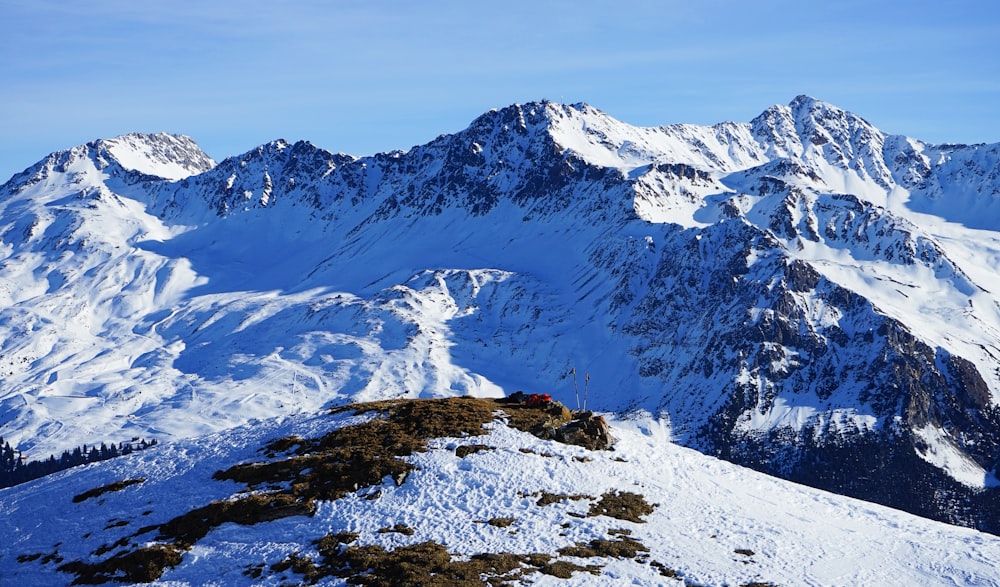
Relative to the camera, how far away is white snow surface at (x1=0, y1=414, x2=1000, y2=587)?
165 ft

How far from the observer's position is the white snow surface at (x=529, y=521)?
5031 cm

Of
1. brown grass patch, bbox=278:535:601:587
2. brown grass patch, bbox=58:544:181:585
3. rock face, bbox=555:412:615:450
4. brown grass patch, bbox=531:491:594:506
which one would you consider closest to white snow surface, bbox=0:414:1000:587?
brown grass patch, bbox=531:491:594:506

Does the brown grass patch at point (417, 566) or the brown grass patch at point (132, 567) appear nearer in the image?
the brown grass patch at point (417, 566)

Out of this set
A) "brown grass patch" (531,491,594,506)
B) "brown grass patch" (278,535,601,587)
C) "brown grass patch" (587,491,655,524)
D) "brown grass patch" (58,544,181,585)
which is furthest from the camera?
"brown grass patch" (531,491,594,506)

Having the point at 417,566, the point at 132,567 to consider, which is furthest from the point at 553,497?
the point at 132,567

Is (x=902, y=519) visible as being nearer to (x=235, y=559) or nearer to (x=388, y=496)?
(x=388, y=496)

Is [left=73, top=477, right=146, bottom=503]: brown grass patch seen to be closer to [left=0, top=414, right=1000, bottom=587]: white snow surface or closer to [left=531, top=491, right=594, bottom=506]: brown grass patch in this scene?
[left=0, top=414, right=1000, bottom=587]: white snow surface

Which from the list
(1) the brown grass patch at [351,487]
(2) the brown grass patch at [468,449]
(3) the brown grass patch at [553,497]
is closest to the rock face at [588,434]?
(1) the brown grass patch at [351,487]

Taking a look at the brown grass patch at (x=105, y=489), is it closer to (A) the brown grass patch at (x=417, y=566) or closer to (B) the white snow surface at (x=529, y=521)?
(B) the white snow surface at (x=529, y=521)

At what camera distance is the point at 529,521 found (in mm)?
53625

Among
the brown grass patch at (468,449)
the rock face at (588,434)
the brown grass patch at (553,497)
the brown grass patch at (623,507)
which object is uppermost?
the brown grass patch at (468,449)

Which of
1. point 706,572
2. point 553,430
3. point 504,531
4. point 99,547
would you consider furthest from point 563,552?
point 99,547

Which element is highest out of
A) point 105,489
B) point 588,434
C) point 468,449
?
point 468,449

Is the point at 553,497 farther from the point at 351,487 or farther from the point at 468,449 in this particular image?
the point at 351,487
